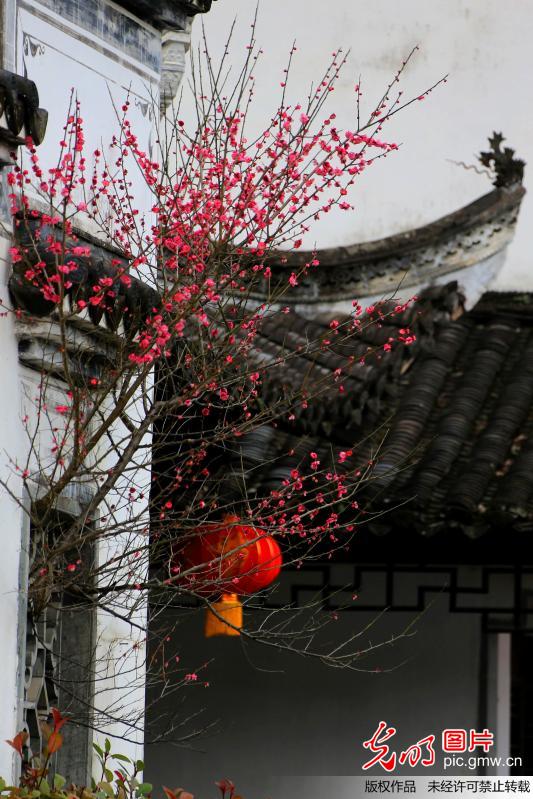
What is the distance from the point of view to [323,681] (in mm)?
9453

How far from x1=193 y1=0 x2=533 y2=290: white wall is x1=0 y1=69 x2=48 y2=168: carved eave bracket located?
25.4ft

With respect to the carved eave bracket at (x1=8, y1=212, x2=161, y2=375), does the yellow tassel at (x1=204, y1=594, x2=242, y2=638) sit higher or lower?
lower

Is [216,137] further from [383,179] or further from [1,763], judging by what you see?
[383,179]

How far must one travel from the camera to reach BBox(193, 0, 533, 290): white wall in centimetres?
1343

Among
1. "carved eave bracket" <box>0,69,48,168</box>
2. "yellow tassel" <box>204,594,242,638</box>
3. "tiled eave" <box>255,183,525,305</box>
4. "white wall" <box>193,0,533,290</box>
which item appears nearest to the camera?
"carved eave bracket" <box>0,69,48,168</box>

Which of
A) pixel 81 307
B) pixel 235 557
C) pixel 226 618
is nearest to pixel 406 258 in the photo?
pixel 226 618

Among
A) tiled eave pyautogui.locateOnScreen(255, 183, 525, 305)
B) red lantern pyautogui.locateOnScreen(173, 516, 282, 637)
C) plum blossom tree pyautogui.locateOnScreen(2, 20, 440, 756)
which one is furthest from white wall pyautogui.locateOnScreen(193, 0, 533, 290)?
plum blossom tree pyautogui.locateOnScreen(2, 20, 440, 756)

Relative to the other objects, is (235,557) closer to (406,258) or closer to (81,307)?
(81,307)

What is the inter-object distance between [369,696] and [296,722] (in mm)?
488

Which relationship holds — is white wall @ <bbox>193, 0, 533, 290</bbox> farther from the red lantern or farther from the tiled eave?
the red lantern

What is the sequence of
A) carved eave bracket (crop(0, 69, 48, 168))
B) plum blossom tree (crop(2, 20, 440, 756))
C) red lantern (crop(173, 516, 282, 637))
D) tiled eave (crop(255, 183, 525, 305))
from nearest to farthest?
carved eave bracket (crop(0, 69, 48, 168)) < plum blossom tree (crop(2, 20, 440, 756)) < red lantern (crop(173, 516, 282, 637)) < tiled eave (crop(255, 183, 525, 305))

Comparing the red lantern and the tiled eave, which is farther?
the tiled eave

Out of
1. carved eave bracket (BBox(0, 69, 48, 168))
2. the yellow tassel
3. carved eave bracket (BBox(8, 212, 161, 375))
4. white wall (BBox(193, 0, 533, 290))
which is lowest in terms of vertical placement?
the yellow tassel

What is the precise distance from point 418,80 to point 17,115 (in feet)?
29.0
